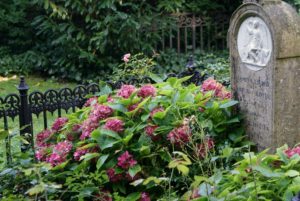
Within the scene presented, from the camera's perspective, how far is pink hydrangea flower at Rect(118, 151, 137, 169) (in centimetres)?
435

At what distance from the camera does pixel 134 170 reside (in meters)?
4.29

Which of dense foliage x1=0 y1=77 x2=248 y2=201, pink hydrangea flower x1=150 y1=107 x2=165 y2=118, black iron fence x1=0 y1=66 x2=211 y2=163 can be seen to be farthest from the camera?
black iron fence x1=0 y1=66 x2=211 y2=163

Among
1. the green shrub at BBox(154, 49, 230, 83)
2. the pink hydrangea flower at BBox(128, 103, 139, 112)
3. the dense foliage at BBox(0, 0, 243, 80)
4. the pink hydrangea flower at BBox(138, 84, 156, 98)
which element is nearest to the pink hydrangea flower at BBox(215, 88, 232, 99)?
the pink hydrangea flower at BBox(138, 84, 156, 98)

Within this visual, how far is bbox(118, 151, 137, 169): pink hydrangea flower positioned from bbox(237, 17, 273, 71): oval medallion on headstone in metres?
1.29

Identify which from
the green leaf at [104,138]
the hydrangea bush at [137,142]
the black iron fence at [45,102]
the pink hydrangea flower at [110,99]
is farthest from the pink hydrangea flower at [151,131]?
the black iron fence at [45,102]

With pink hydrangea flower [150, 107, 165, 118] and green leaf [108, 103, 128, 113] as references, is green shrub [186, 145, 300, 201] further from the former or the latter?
green leaf [108, 103, 128, 113]

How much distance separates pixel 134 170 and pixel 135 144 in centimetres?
27

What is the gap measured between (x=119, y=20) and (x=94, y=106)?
543cm

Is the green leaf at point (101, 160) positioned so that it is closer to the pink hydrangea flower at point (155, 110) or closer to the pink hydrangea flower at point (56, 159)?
the pink hydrangea flower at point (56, 159)

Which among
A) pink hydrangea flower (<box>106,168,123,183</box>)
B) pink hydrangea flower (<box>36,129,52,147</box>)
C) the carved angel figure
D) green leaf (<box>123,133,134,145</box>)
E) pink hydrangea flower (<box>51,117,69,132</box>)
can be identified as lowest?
pink hydrangea flower (<box>106,168,123,183</box>)

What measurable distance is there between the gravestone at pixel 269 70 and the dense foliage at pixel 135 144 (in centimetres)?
18

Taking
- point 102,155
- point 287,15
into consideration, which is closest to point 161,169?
point 102,155

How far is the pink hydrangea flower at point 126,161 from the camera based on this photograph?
435 centimetres

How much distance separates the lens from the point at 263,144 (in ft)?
15.7
